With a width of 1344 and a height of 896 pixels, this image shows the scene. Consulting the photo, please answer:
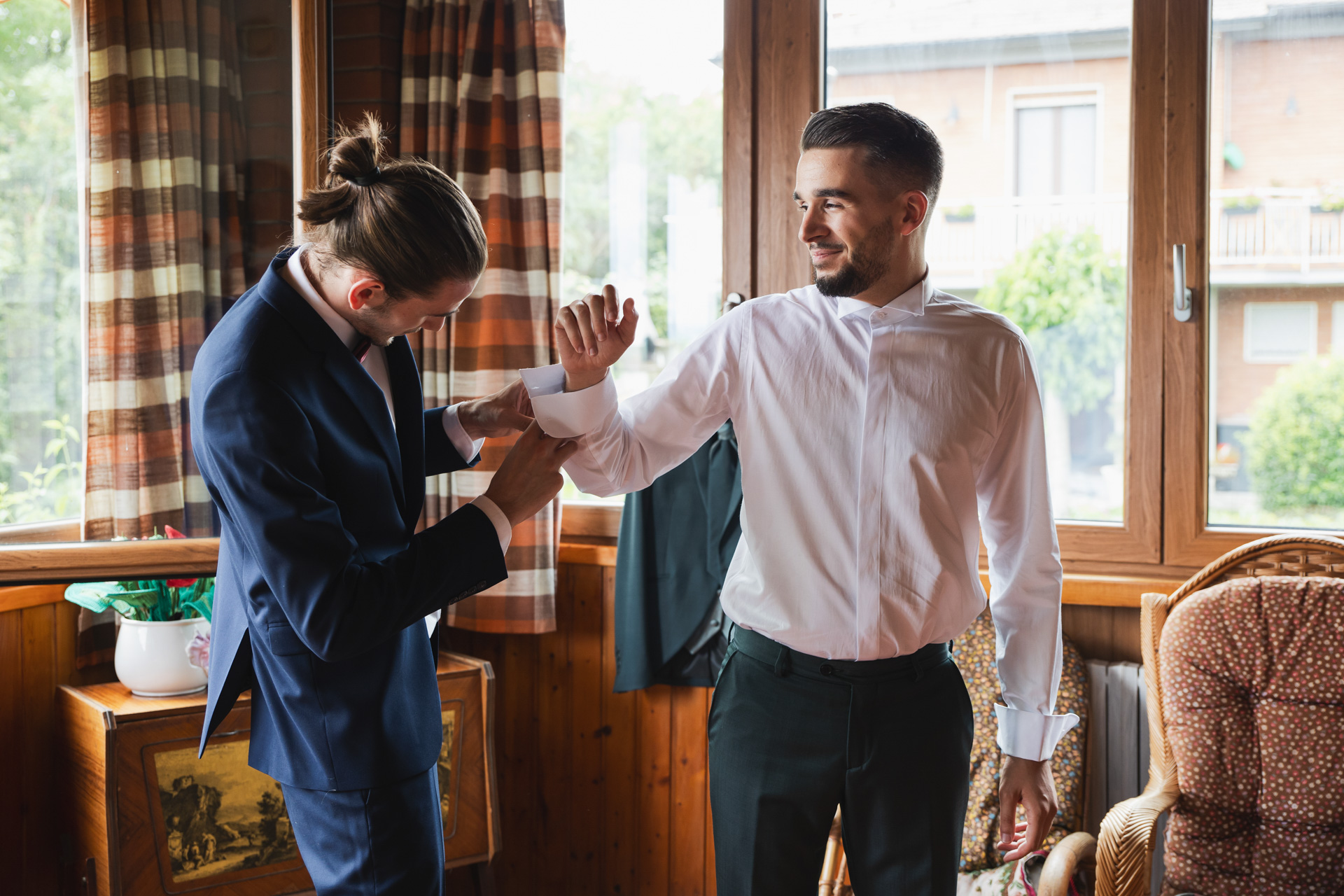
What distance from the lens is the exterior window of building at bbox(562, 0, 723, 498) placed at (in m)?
2.62

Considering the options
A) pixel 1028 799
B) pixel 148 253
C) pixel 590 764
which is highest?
pixel 148 253

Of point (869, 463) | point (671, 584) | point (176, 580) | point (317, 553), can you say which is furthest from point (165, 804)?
point (869, 463)

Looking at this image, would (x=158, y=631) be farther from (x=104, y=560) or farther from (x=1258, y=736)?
(x=1258, y=736)

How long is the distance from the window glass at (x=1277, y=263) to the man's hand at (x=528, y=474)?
1.70 m

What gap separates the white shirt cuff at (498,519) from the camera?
1266 mm

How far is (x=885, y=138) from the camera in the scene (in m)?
1.41

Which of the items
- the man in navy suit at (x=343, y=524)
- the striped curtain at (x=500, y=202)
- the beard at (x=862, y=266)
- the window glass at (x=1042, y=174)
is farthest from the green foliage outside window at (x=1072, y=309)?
the man in navy suit at (x=343, y=524)

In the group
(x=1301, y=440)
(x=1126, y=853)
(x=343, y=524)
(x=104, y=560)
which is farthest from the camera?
(x=1301, y=440)

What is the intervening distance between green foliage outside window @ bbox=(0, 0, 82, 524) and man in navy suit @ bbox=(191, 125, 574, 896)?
3.01 feet

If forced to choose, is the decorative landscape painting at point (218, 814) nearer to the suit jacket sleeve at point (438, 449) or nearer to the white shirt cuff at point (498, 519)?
the suit jacket sleeve at point (438, 449)

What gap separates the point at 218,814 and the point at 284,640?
1.12 metres

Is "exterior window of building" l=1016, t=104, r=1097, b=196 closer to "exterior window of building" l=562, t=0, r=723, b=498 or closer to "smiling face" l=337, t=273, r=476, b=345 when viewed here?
"exterior window of building" l=562, t=0, r=723, b=498

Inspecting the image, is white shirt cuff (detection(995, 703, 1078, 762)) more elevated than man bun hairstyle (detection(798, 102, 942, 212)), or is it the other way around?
man bun hairstyle (detection(798, 102, 942, 212))

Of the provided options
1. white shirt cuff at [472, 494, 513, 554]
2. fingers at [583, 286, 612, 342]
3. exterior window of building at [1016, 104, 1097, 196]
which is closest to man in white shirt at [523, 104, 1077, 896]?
fingers at [583, 286, 612, 342]
